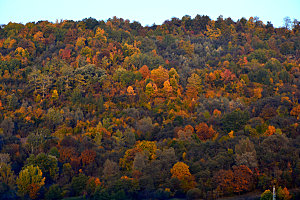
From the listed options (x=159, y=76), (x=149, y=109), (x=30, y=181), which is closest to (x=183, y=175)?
(x=30, y=181)

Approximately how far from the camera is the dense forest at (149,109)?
5978 centimetres

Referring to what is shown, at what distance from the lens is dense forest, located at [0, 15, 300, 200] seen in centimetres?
5978

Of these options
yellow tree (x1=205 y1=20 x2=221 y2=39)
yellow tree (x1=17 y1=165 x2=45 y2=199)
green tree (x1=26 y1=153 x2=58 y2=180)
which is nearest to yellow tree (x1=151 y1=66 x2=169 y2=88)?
yellow tree (x1=205 y1=20 x2=221 y2=39)

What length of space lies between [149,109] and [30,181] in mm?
31845

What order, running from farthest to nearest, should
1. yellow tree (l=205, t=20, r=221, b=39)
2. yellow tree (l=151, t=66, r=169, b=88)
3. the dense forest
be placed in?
yellow tree (l=205, t=20, r=221, b=39)
yellow tree (l=151, t=66, r=169, b=88)
the dense forest

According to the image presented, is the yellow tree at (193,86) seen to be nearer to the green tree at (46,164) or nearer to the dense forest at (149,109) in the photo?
the dense forest at (149,109)

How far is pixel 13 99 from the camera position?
84.4 m

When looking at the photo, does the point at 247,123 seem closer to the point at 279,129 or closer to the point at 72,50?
the point at 279,129

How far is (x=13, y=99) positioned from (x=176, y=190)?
40.2m

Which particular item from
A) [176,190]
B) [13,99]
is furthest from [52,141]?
[176,190]

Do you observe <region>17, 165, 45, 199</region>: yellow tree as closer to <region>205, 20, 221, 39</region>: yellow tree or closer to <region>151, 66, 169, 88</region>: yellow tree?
<region>151, 66, 169, 88</region>: yellow tree

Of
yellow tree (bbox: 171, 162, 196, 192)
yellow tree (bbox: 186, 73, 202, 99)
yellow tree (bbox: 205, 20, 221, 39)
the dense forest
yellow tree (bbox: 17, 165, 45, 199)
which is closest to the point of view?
yellow tree (bbox: 17, 165, 45, 199)

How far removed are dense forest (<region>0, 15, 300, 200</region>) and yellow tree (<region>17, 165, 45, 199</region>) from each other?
15 cm

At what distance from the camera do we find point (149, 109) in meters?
86.2
